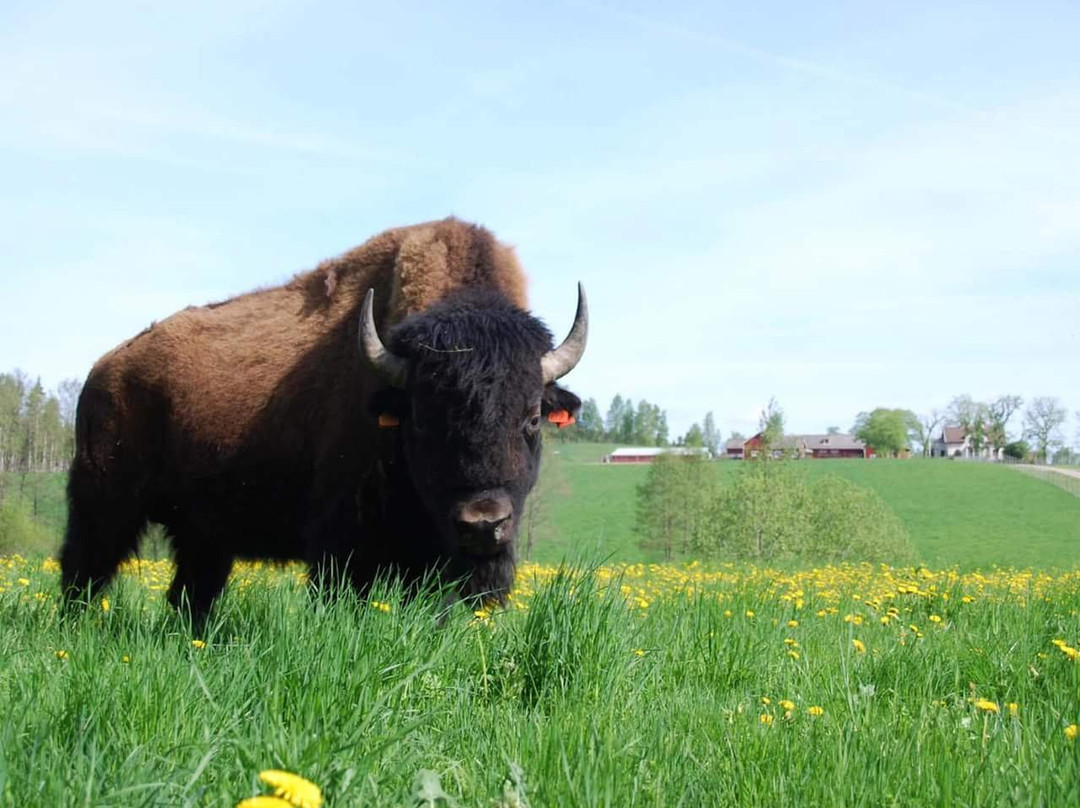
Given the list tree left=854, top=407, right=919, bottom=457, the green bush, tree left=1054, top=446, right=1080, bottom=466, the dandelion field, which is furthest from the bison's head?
tree left=854, top=407, right=919, bottom=457

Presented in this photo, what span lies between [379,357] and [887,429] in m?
155

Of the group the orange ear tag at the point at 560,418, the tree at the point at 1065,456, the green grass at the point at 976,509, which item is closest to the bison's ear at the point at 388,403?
the orange ear tag at the point at 560,418

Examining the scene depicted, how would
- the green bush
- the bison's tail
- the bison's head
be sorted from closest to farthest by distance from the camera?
the bison's head → the bison's tail → the green bush

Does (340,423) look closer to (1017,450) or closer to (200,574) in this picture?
(200,574)

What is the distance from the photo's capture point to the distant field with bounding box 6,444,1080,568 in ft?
162

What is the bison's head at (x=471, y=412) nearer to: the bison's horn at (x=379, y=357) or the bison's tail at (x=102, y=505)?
the bison's horn at (x=379, y=357)

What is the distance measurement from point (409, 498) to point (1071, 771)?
4720 mm

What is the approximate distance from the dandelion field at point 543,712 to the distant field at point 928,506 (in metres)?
30.5

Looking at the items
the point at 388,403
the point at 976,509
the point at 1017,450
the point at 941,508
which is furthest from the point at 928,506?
the point at 388,403

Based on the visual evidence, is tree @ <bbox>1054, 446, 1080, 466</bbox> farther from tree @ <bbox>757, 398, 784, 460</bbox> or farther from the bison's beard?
the bison's beard

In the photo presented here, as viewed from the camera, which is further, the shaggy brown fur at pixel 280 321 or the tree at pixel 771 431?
the tree at pixel 771 431

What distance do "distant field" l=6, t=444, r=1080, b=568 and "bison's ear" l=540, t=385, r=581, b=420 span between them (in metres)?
28.0

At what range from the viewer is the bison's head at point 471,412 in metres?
5.93

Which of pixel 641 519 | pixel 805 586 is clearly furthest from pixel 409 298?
pixel 641 519
